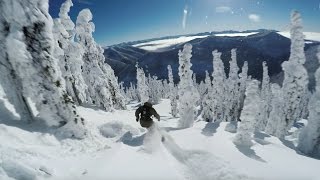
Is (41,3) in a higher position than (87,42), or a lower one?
higher

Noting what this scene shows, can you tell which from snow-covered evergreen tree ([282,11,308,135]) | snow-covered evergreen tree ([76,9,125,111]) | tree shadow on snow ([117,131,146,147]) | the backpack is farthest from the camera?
snow-covered evergreen tree ([76,9,125,111])

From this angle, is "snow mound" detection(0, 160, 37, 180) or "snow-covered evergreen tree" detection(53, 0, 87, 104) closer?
"snow mound" detection(0, 160, 37, 180)

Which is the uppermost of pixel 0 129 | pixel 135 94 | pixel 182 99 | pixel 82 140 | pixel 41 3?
pixel 41 3

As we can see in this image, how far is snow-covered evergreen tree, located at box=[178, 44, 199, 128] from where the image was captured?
81.7ft

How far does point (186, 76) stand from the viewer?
27094 millimetres

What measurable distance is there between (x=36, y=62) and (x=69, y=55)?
19.1m

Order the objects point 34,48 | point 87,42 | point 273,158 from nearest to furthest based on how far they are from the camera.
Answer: point 34,48 → point 273,158 → point 87,42

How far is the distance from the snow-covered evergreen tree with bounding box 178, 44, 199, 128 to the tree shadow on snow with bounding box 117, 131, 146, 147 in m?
9.75

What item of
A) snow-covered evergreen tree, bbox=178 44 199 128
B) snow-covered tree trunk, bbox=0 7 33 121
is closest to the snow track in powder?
snow-covered tree trunk, bbox=0 7 33 121

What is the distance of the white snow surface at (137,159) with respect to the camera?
28.7 feet

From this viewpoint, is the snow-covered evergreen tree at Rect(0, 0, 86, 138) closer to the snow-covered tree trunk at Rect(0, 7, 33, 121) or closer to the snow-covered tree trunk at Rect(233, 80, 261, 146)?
the snow-covered tree trunk at Rect(0, 7, 33, 121)

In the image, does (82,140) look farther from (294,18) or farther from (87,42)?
(294,18)

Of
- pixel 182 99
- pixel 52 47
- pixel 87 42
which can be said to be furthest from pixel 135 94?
pixel 52 47

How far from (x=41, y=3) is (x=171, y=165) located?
8.27m
